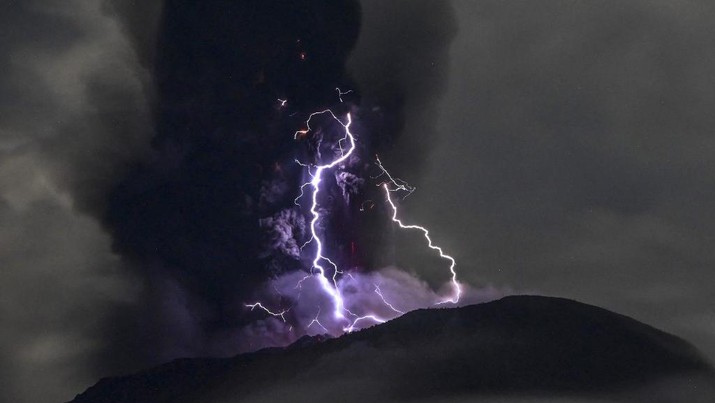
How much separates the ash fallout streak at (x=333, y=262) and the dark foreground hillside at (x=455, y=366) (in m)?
0.85

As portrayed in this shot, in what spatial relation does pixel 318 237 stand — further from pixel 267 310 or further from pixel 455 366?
pixel 455 366

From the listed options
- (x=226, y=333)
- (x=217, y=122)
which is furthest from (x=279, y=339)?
(x=217, y=122)

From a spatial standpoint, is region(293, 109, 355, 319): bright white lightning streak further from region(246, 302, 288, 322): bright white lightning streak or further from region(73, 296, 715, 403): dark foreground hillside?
region(73, 296, 715, 403): dark foreground hillside

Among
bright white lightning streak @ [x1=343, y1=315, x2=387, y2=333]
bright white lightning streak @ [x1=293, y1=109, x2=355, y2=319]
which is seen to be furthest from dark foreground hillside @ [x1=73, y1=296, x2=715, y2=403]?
bright white lightning streak @ [x1=293, y1=109, x2=355, y2=319]

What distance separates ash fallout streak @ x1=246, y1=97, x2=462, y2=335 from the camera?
10.3 meters

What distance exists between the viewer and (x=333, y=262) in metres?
10.8

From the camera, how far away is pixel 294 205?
1087 centimetres

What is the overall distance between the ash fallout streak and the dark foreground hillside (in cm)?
85

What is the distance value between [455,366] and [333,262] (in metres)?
4.16

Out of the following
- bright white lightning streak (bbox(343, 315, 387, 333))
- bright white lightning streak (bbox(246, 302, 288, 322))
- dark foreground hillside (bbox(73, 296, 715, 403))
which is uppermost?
bright white lightning streak (bbox(246, 302, 288, 322))

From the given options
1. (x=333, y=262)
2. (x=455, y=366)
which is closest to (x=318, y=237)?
(x=333, y=262)

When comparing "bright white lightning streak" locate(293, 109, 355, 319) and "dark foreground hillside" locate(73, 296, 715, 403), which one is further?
"dark foreground hillside" locate(73, 296, 715, 403)

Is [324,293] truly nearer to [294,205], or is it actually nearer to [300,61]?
[294,205]

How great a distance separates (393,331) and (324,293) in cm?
249
